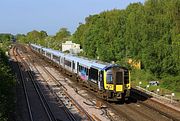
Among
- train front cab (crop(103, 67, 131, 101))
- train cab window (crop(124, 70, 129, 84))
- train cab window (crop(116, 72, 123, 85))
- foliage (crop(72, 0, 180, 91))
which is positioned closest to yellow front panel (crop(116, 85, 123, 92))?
train front cab (crop(103, 67, 131, 101))

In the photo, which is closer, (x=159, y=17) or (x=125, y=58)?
(x=159, y=17)

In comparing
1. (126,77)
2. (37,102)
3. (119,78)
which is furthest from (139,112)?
(37,102)

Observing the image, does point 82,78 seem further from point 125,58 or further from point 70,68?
point 125,58

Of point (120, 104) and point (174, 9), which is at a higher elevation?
point (174, 9)

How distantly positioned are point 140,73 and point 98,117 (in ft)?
83.7

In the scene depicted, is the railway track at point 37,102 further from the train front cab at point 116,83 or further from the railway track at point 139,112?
the train front cab at point 116,83

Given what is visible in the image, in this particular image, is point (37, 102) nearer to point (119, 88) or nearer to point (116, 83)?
point (116, 83)

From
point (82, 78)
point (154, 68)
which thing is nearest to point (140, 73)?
point (154, 68)

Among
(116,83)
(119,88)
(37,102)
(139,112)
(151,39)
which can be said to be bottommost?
(37,102)

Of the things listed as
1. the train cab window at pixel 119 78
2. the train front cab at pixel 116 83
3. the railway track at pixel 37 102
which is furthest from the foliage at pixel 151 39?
the train cab window at pixel 119 78

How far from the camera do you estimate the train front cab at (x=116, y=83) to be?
28.7 meters

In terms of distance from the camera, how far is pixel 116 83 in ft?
94.0

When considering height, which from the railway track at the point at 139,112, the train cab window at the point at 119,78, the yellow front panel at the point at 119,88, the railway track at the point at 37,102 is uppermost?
the train cab window at the point at 119,78

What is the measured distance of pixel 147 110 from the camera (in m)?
26.7
